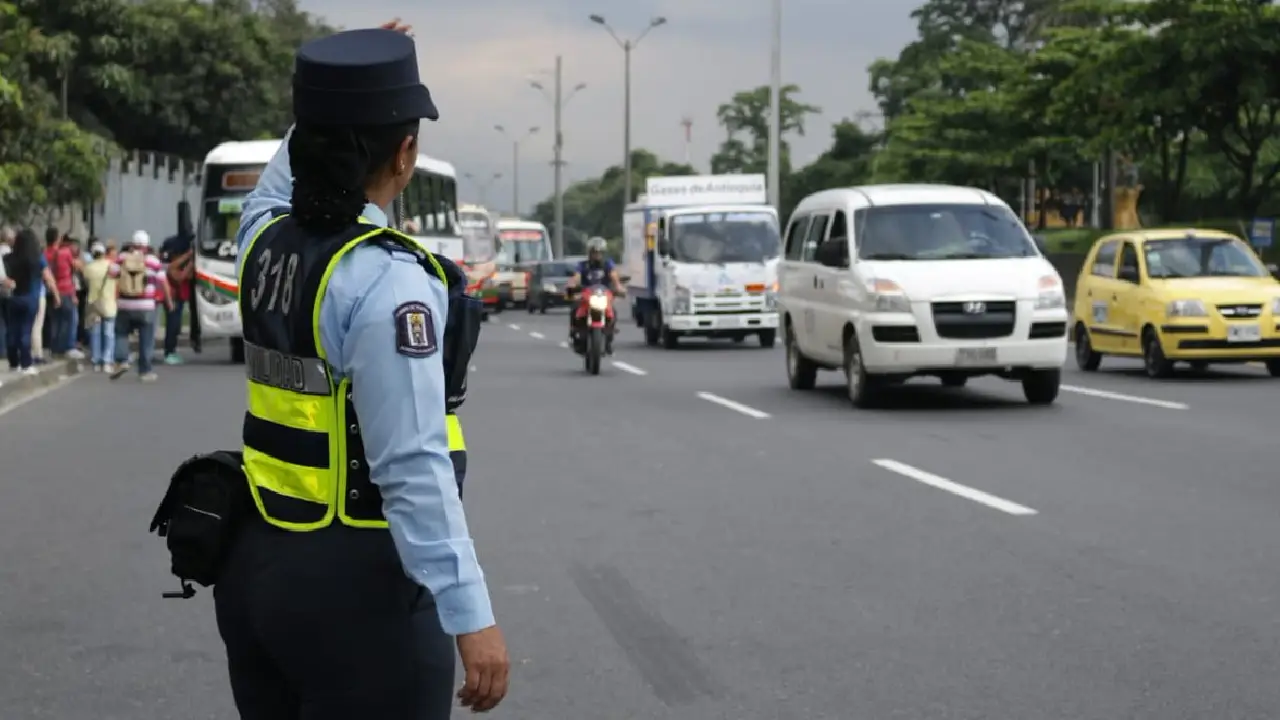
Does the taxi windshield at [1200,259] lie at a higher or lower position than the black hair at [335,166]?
lower

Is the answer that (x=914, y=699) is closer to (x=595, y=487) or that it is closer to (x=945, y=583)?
(x=945, y=583)

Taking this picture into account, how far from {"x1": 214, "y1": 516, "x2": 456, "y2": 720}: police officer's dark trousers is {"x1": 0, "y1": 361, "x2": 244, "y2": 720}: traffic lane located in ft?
10.7

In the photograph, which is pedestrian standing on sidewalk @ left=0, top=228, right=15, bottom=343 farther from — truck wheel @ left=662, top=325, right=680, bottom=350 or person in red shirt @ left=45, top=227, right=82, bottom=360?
truck wheel @ left=662, top=325, right=680, bottom=350

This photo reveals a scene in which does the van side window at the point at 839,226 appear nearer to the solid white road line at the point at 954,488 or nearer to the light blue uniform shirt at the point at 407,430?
the solid white road line at the point at 954,488

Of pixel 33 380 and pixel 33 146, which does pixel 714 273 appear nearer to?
pixel 33 146

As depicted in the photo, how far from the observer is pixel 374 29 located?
132 inches

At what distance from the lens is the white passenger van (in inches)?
690

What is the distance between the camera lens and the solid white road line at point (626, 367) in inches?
982

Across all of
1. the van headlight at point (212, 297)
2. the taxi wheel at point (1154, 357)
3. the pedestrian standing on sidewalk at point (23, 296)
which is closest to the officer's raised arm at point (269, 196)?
the taxi wheel at point (1154, 357)

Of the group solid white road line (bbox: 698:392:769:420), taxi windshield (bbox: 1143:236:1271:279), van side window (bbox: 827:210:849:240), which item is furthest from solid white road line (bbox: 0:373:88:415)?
taxi windshield (bbox: 1143:236:1271:279)

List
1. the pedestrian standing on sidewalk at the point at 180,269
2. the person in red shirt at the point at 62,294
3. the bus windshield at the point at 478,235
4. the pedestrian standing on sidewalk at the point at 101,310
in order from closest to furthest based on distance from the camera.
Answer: the pedestrian standing on sidewalk at the point at 101,310, the person in red shirt at the point at 62,294, the pedestrian standing on sidewalk at the point at 180,269, the bus windshield at the point at 478,235

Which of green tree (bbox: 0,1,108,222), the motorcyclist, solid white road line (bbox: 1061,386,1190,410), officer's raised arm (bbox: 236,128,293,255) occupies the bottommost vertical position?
solid white road line (bbox: 1061,386,1190,410)

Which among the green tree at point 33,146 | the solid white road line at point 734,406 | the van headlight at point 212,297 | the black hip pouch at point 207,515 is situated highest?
the green tree at point 33,146

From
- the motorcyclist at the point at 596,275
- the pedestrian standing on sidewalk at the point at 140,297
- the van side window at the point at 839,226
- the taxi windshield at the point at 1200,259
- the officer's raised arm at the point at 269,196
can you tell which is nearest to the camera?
the officer's raised arm at the point at 269,196
